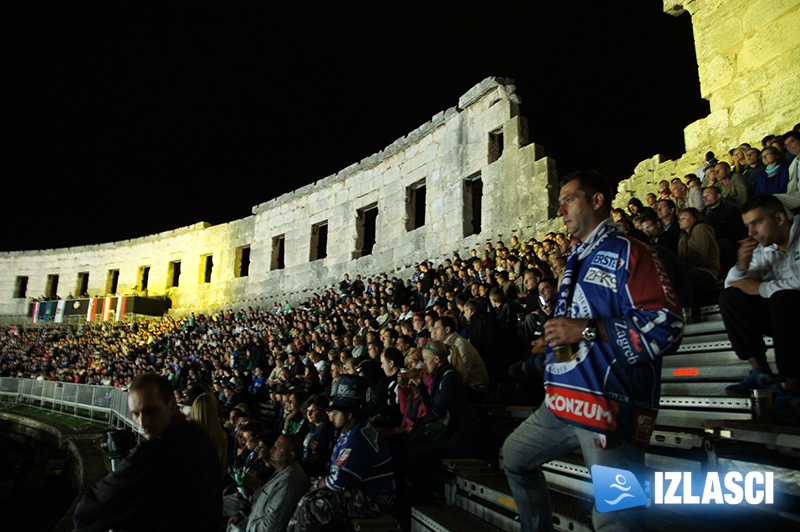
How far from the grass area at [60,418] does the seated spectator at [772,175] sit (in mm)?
14501

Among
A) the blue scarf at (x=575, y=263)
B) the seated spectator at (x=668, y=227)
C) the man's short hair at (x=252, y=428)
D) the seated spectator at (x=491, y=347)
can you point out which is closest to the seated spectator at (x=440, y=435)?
the seated spectator at (x=491, y=347)

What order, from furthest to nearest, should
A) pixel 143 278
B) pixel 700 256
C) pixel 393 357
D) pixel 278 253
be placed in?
pixel 143 278 < pixel 278 253 < pixel 393 357 < pixel 700 256

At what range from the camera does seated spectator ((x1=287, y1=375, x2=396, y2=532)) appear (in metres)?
3.62

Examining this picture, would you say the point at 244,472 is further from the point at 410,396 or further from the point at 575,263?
the point at 575,263

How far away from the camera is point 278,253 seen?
78.6 ft

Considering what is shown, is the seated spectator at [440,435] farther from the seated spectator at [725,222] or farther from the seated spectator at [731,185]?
the seated spectator at [731,185]

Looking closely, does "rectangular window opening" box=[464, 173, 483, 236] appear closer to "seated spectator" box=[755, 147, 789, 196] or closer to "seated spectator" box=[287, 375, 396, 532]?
"seated spectator" box=[755, 147, 789, 196]

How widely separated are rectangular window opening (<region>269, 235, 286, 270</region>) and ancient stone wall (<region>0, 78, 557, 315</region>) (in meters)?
0.05

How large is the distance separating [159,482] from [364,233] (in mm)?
18067

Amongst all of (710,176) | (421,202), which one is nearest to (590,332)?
(710,176)

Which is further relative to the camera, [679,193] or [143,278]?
[143,278]

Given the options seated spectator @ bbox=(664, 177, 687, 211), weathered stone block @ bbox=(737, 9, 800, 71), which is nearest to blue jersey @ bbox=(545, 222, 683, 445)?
seated spectator @ bbox=(664, 177, 687, 211)

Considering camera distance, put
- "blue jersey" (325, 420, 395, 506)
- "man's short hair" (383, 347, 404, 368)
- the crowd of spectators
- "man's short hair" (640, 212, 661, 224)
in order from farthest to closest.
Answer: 1. "man's short hair" (383, 347, 404, 368)
2. "man's short hair" (640, 212, 661, 224)
3. the crowd of spectators
4. "blue jersey" (325, 420, 395, 506)

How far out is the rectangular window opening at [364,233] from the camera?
64.3 feet
